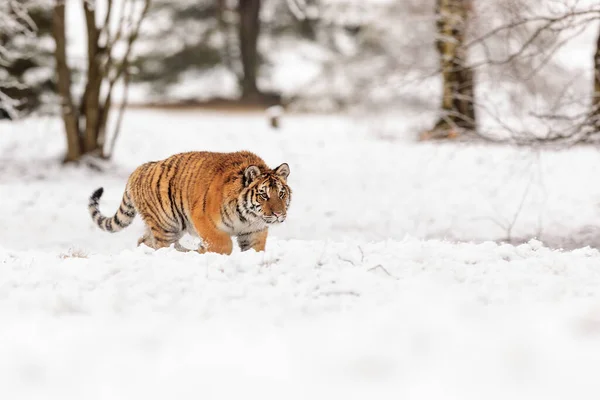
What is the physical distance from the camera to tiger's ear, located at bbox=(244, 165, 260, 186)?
688 cm

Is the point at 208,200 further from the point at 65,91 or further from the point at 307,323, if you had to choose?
the point at 65,91

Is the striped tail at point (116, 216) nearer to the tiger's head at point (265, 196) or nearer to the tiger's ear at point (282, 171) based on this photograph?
the tiger's head at point (265, 196)

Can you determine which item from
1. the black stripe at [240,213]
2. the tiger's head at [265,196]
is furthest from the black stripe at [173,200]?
the tiger's head at [265,196]

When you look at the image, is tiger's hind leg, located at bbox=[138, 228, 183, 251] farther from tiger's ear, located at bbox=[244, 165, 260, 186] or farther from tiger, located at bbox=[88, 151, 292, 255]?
tiger's ear, located at bbox=[244, 165, 260, 186]

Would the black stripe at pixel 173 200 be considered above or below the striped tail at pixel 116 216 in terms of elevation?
above

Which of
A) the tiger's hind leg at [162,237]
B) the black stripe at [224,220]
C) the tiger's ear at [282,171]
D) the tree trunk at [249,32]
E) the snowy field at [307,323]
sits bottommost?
the tree trunk at [249,32]

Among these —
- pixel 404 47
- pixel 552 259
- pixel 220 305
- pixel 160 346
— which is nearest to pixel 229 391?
pixel 160 346

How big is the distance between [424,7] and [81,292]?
15627mm

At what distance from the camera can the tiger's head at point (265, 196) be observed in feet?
22.4

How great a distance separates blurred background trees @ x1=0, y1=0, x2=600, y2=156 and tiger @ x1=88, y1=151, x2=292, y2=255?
3682mm

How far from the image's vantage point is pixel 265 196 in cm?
682

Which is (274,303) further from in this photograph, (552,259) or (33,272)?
(552,259)

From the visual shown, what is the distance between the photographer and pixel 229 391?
4.20m

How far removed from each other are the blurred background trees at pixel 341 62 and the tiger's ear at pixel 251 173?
3.93 metres
